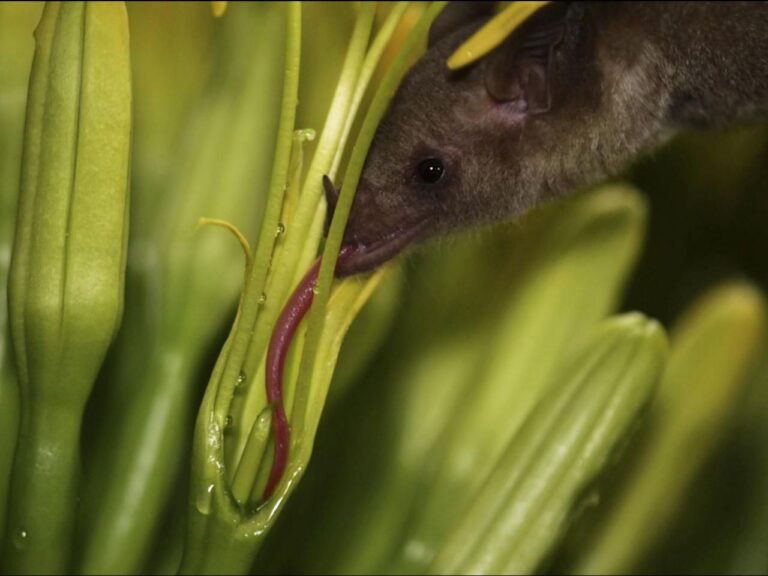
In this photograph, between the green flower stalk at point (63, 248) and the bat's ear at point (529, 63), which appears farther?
the bat's ear at point (529, 63)

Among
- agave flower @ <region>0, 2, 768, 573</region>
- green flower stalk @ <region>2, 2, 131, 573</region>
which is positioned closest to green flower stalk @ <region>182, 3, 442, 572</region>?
agave flower @ <region>0, 2, 768, 573</region>

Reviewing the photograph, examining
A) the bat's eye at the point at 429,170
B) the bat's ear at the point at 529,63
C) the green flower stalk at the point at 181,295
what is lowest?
the green flower stalk at the point at 181,295

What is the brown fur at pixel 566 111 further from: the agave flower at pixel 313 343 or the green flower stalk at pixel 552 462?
the green flower stalk at pixel 552 462

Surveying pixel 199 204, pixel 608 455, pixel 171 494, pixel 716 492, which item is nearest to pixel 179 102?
pixel 199 204

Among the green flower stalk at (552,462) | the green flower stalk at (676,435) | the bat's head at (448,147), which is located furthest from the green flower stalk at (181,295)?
the green flower stalk at (676,435)

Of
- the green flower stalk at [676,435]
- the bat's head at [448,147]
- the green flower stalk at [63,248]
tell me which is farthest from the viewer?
the green flower stalk at [676,435]

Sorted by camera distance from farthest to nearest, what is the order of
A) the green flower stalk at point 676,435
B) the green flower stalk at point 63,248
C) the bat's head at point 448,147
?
the green flower stalk at point 676,435, the bat's head at point 448,147, the green flower stalk at point 63,248
